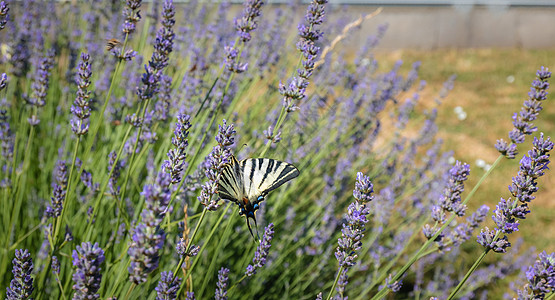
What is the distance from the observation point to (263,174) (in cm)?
139

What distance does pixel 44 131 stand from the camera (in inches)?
111

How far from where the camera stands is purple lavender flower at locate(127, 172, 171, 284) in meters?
0.89

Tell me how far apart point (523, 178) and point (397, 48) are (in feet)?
26.0

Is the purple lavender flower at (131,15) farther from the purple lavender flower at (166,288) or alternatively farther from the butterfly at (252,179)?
the purple lavender flower at (166,288)

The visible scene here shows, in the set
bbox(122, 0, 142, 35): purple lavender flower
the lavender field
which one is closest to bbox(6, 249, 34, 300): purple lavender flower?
the lavender field

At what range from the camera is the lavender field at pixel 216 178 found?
1251 millimetres

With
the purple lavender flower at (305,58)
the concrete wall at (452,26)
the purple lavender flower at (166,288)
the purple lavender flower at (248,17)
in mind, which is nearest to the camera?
the purple lavender flower at (166,288)

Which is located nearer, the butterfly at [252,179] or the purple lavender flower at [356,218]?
the purple lavender flower at [356,218]

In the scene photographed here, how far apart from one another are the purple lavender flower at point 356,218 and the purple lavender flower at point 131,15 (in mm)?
858

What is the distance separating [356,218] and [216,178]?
0.38 meters

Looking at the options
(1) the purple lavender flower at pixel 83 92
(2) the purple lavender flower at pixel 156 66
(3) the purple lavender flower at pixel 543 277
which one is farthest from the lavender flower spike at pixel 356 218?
(1) the purple lavender flower at pixel 83 92

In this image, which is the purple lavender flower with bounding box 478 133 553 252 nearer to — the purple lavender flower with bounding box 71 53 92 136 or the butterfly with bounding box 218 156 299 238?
the butterfly with bounding box 218 156 299 238

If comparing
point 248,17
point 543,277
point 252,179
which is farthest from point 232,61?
point 543,277

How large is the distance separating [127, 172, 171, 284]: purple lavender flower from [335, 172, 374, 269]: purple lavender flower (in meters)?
0.51
